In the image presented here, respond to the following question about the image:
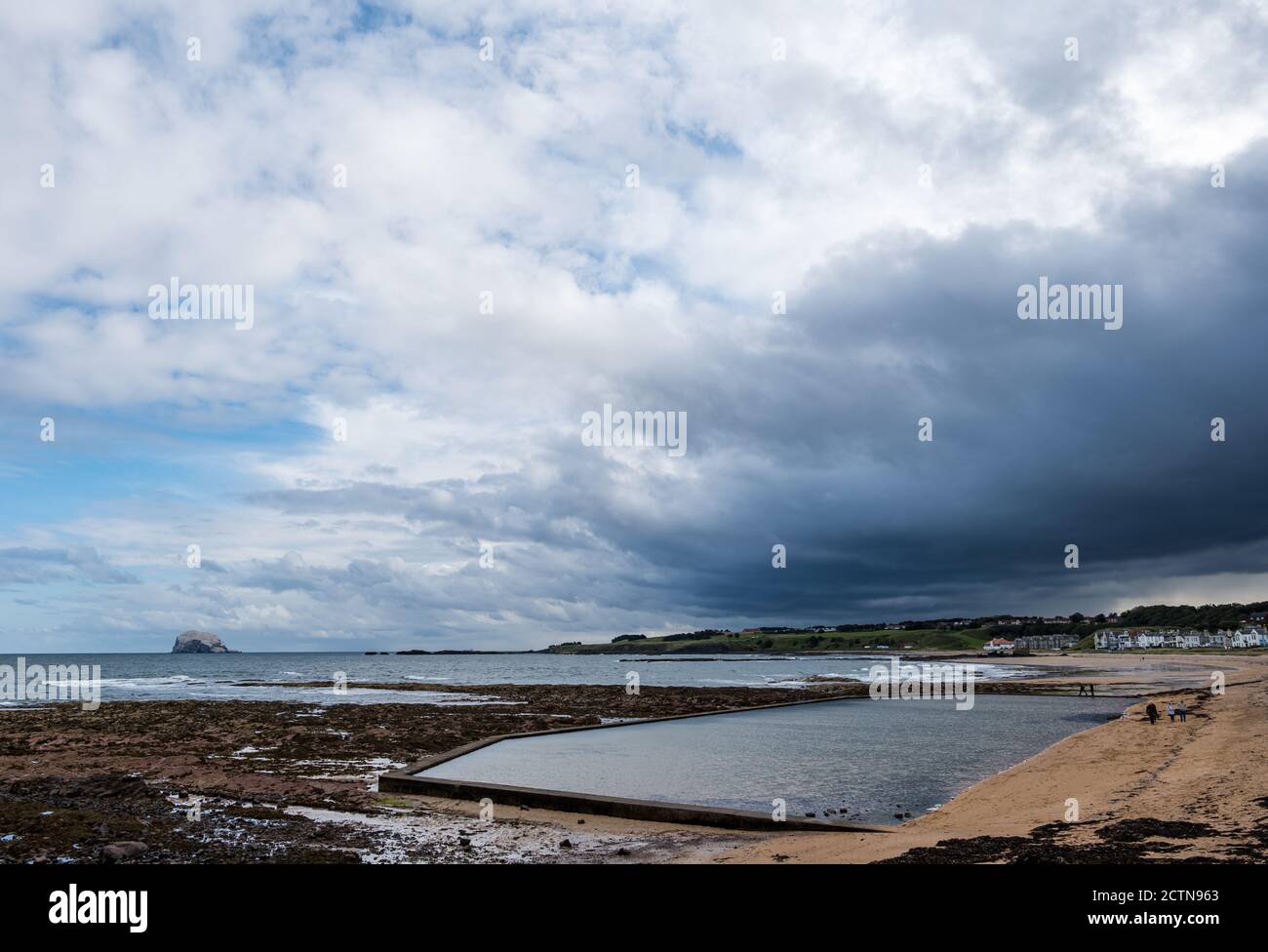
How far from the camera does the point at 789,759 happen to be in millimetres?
29188

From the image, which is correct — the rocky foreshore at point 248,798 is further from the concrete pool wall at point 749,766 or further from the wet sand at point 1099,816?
the wet sand at point 1099,816

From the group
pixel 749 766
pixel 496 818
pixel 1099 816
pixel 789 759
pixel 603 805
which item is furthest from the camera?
pixel 789 759

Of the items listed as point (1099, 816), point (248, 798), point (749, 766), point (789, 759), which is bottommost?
Result: point (789, 759)

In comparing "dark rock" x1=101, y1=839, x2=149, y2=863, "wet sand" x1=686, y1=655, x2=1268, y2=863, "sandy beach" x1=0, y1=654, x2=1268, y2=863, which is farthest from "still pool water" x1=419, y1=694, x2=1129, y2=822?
"dark rock" x1=101, y1=839, x2=149, y2=863

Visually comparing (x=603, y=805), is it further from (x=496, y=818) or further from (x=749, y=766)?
(x=749, y=766)

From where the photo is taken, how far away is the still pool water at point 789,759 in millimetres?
21922

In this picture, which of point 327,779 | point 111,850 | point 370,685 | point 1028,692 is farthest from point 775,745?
point 370,685

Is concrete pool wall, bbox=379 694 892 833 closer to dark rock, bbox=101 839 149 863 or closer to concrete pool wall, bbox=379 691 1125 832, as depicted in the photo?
concrete pool wall, bbox=379 691 1125 832

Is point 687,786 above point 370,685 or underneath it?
above

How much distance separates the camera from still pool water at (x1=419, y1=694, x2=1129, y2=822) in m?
21.9

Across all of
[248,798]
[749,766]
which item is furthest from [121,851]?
[749,766]

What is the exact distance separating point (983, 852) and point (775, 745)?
21027mm
